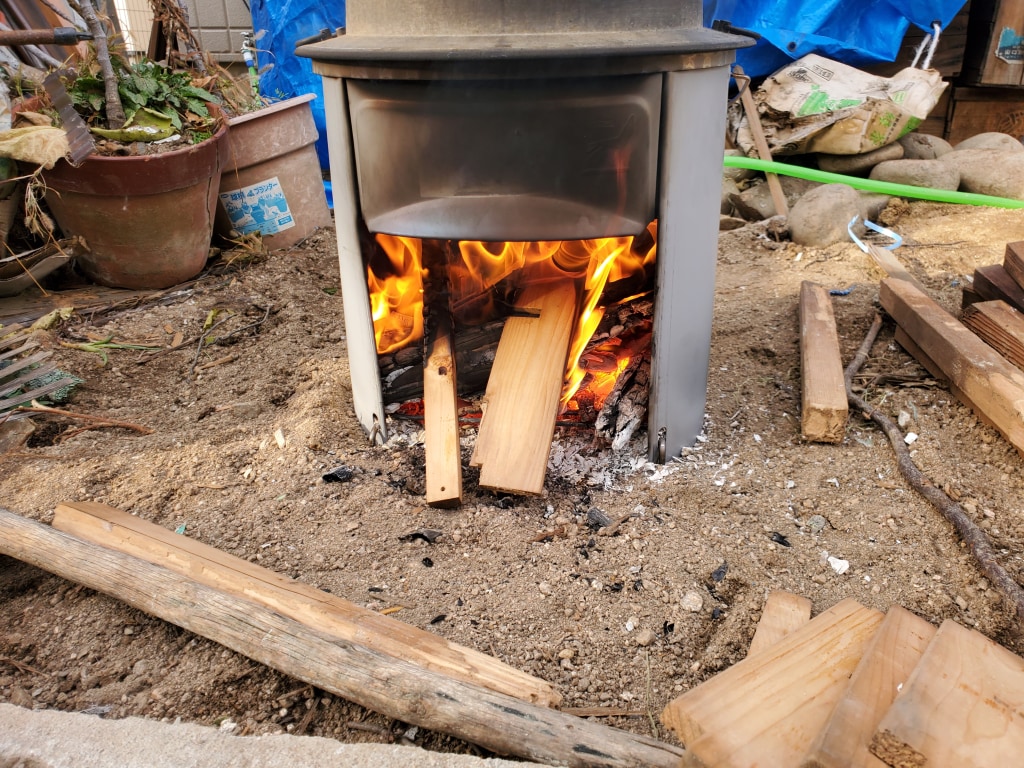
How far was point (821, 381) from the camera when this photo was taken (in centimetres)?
265

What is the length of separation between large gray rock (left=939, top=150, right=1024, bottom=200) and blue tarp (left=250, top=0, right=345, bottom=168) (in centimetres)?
418

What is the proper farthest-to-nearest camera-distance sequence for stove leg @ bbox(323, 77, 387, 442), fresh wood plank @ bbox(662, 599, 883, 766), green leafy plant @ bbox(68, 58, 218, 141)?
green leafy plant @ bbox(68, 58, 218, 141), stove leg @ bbox(323, 77, 387, 442), fresh wood plank @ bbox(662, 599, 883, 766)

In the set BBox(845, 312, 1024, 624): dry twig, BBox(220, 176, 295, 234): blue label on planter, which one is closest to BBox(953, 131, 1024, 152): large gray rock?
BBox(845, 312, 1024, 624): dry twig

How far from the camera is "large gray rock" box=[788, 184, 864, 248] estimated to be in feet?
14.2

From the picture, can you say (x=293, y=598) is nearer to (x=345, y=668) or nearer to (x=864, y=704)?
(x=345, y=668)

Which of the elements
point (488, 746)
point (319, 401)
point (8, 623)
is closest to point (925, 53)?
point (319, 401)

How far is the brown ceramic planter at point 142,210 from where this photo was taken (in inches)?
143

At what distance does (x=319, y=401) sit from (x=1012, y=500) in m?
2.24

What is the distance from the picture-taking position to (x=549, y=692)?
1592 mm

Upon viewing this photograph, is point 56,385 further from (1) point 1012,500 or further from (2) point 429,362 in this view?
(1) point 1012,500

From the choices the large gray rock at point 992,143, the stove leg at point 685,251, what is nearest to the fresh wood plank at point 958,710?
the stove leg at point 685,251

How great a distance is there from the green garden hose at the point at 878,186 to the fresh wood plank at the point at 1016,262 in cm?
180

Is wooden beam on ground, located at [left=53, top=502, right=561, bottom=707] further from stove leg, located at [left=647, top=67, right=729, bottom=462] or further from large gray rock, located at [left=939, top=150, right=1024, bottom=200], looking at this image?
large gray rock, located at [left=939, top=150, right=1024, bottom=200]

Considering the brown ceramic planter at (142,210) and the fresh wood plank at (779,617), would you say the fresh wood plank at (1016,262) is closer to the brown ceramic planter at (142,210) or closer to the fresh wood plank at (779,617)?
the fresh wood plank at (779,617)
